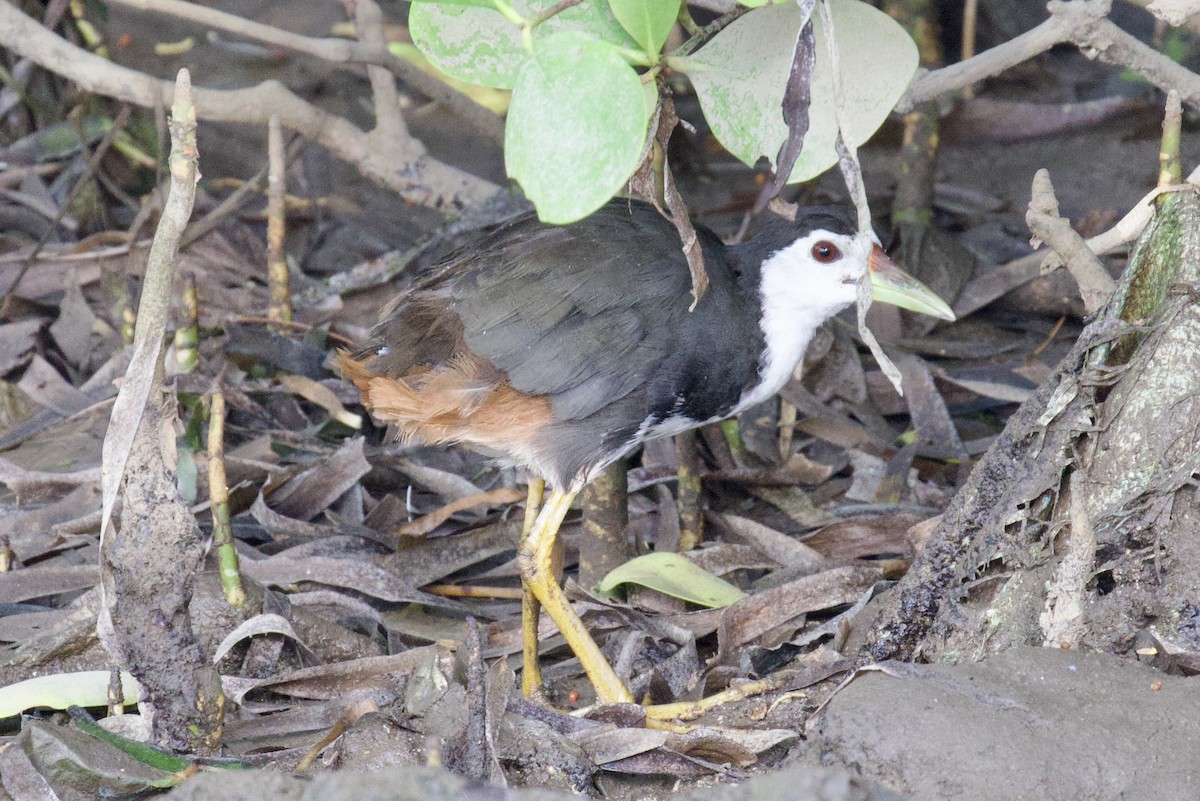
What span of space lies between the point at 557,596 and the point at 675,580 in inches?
14.1

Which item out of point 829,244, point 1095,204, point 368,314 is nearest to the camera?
point 829,244

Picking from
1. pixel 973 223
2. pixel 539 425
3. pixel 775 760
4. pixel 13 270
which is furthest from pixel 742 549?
pixel 13 270

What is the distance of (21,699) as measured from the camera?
2.70 meters

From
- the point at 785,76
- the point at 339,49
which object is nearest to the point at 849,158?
the point at 785,76

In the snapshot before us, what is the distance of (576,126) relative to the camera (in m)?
1.80

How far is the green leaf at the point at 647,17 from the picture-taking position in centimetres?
199

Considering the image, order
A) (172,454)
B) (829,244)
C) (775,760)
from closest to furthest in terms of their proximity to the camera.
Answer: (172,454)
(775,760)
(829,244)

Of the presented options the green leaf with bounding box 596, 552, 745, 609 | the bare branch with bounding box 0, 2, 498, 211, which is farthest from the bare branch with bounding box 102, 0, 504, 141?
the green leaf with bounding box 596, 552, 745, 609

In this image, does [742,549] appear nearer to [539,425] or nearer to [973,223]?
[539,425]

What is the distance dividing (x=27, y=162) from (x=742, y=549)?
376 centimetres

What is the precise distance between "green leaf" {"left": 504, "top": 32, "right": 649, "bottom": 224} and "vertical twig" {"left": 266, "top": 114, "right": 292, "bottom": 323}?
8.77 ft

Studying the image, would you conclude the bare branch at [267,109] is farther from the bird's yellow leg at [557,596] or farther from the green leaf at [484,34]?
the green leaf at [484,34]

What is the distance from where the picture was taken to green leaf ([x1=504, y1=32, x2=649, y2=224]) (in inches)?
70.6

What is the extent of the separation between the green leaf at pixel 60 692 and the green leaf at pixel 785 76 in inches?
68.4
